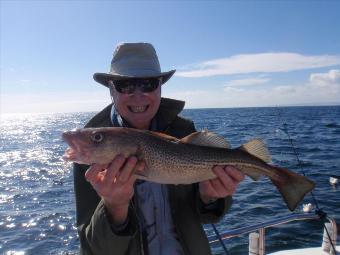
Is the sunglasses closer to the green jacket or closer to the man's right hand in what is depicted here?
the green jacket

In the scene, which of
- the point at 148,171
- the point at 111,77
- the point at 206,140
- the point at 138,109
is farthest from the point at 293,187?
the point at 111,77

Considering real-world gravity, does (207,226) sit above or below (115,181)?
below

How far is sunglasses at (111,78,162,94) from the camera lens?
4.42 metres

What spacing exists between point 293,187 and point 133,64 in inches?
89.0

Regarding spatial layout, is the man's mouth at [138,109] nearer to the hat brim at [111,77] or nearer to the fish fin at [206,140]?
the hat brim at [111,77]

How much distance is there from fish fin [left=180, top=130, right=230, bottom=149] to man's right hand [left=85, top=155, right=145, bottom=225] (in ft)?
2.33

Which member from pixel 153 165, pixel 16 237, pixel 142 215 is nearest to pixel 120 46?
pixel 153 165

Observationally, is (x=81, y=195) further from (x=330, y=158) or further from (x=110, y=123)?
(x=330, y=158)

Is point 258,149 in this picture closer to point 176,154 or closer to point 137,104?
point 176,154

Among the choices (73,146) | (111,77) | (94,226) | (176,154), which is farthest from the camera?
(111,77)

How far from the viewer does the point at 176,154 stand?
425 centimetres

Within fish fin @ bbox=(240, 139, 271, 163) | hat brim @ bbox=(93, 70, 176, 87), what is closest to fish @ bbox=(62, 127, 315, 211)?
fish fin @ bbox=(240, 139, 271, 163)

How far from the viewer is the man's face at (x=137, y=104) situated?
14.4ft

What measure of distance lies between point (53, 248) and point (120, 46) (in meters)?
10.1
